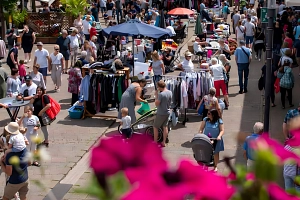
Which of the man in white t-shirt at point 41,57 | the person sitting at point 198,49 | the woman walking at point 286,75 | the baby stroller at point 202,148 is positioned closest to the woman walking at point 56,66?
the man in white t-shirt at point 41,57

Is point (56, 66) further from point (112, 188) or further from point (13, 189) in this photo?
point (112, 188)

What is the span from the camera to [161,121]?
10859 mm

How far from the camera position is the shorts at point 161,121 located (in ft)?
35.5

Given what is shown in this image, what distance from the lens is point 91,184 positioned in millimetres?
833

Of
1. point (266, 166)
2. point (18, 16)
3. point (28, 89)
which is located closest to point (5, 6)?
point (18, 16)

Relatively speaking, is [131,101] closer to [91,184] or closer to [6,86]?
[6,86]

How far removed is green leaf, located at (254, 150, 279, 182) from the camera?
2.59ft

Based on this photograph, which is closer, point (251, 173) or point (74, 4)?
point (251, 173)

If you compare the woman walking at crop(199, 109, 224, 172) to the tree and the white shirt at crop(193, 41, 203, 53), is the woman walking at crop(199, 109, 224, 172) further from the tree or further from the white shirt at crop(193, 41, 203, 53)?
the tree

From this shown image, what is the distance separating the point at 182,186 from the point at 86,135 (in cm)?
1114

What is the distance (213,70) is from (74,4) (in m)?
12.3

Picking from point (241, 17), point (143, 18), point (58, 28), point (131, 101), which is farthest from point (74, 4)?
point (131, 101)

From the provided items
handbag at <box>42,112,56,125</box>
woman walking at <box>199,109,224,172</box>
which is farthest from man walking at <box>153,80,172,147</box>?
handbag at <box>42,112,56,125</box>

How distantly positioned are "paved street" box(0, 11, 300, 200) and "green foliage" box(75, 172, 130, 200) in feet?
23.9
